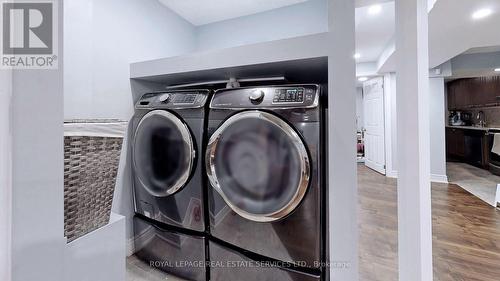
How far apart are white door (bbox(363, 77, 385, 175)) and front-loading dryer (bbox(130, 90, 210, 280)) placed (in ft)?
14.7

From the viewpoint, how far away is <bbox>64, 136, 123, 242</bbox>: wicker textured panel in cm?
42

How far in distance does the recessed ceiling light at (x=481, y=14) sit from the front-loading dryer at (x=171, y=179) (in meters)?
2.82

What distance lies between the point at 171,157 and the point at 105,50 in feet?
3.37

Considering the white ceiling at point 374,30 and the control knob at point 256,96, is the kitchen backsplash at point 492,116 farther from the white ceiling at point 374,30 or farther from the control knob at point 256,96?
the control knob at point 256,96

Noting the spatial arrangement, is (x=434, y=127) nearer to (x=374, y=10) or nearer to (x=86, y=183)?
(x=374, y=10)

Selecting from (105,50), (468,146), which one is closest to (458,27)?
(105,50)

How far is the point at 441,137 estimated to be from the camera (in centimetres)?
426

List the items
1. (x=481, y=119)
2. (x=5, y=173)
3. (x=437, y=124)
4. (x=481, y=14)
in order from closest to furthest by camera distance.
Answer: (x=5, y=173)
(x=481, y=14)
(x=437, y=124)
(x=481, y=119)

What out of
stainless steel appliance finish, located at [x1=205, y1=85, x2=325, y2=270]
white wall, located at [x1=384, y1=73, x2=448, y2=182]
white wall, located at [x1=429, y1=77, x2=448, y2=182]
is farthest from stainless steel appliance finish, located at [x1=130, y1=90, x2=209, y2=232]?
white wall, located at [x1=429, y1=77, x2=448, y2=182]

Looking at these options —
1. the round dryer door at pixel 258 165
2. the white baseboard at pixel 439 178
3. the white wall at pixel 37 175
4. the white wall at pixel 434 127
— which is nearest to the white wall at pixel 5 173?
the white wall at pixel 37 175

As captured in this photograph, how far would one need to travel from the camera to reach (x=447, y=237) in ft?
6.91

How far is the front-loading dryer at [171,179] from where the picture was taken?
149 cm

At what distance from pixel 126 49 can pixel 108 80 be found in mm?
347

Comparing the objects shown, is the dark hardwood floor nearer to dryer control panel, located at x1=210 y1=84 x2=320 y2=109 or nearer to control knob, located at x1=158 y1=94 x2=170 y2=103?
dryer control panel, located at x1=210 y1=84 x2=320 y2=109
